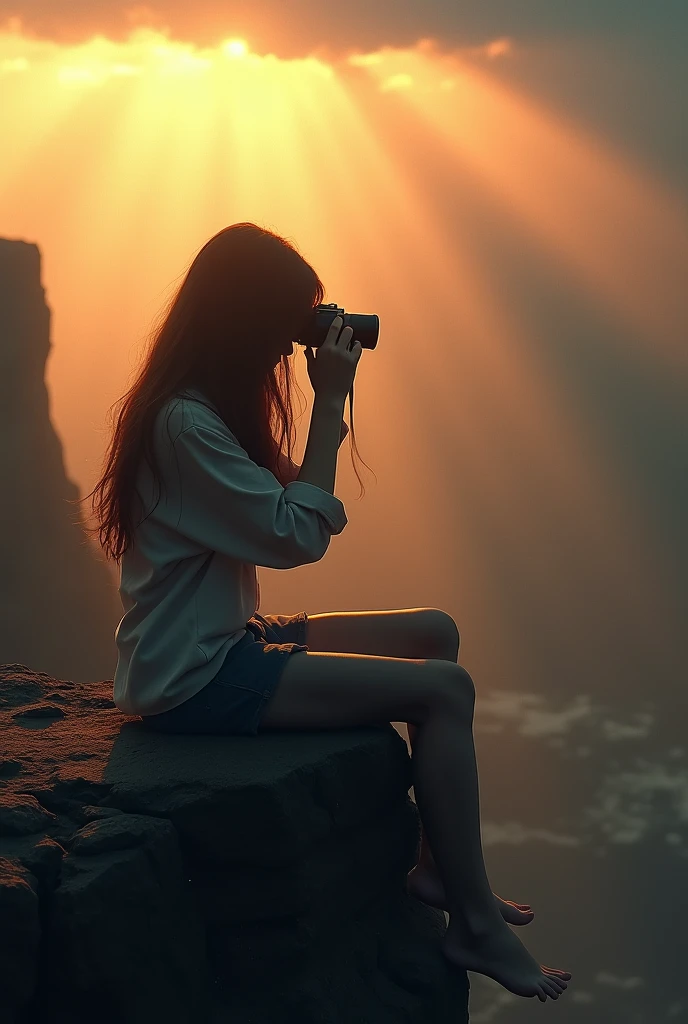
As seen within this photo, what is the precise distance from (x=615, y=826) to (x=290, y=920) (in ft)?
207

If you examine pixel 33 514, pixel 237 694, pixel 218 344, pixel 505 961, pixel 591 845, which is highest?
pixel 218 344

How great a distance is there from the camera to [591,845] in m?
57.6

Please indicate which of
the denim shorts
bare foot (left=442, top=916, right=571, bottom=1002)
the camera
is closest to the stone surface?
the denim shorts

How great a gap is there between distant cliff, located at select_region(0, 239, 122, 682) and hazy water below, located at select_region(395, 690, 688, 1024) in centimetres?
2002

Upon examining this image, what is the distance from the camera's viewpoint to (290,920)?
2178 millimetres

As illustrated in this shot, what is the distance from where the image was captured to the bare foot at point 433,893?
238 cm

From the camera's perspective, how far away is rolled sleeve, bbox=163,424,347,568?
2.06 metres

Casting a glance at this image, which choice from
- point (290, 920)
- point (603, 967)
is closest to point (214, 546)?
point (290, 920)

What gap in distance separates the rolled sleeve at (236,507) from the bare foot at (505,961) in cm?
91

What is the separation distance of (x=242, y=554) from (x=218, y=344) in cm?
47

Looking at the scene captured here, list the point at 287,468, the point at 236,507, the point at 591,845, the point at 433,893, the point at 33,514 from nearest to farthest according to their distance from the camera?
the point at 236,507
the point at 433,893
the point at 287,468
the point at 33,514
the point at 591,845

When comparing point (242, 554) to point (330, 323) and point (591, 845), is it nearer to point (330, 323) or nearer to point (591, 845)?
point (330, 323)

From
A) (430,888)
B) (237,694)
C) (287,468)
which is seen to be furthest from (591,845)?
(237,694)

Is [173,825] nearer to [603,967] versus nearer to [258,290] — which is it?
[258,290]
